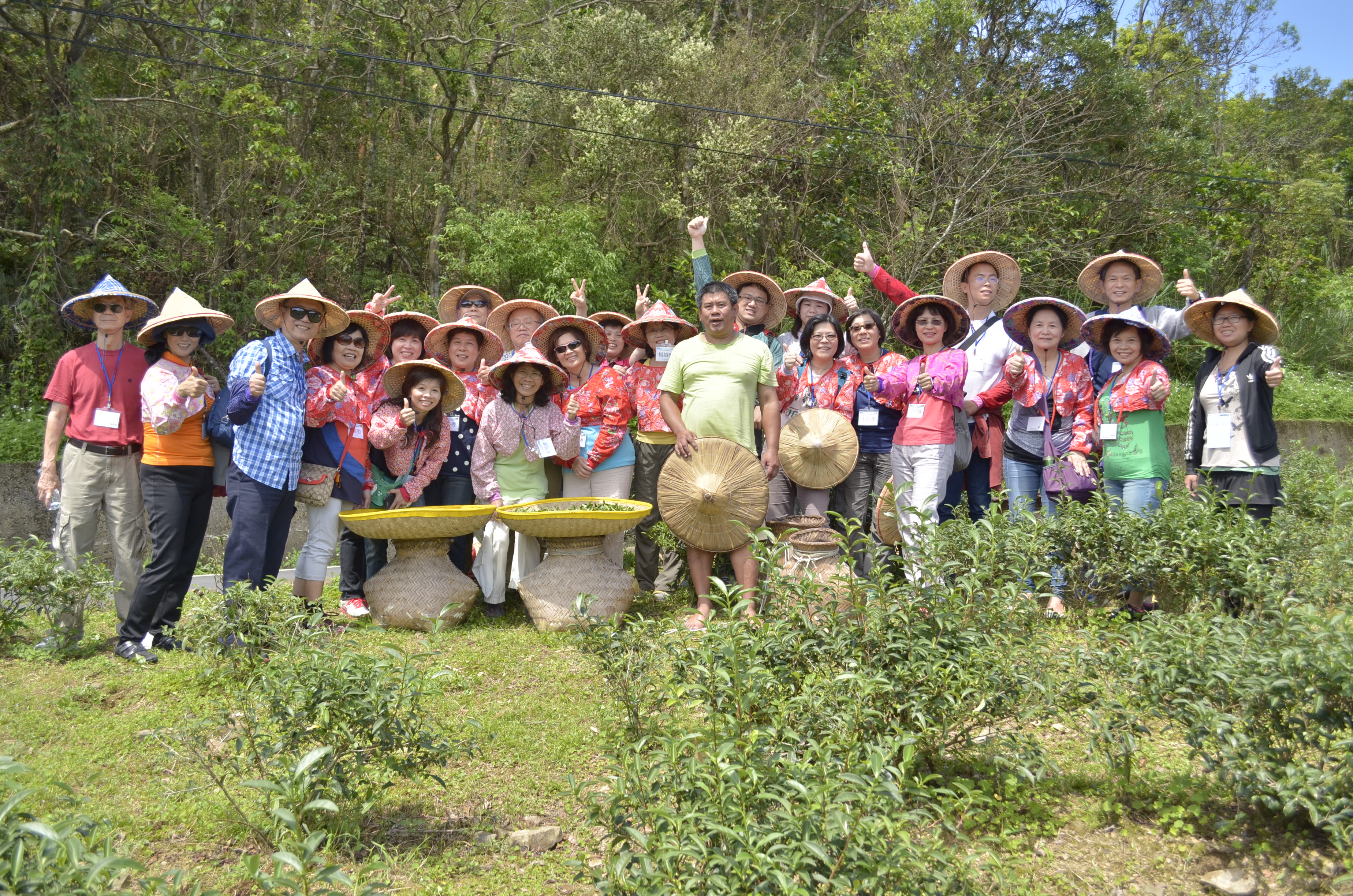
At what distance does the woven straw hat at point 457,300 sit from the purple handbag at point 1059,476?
4.15m

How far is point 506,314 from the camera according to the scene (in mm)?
7707

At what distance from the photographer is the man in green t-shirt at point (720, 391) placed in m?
6.26

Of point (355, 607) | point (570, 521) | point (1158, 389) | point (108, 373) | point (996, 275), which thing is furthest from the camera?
point (996, 275)

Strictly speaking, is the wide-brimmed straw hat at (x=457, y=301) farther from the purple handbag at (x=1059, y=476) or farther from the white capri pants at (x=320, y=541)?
the purple handbag at (x=1059, y=476)

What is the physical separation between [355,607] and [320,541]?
2.42ft

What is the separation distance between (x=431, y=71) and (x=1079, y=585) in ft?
47.6

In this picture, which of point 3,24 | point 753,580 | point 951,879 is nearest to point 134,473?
point 753,580

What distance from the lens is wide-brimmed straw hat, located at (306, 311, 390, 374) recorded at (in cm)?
636

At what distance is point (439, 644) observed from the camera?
18.2 feet

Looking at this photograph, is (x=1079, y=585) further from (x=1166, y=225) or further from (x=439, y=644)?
(x=1166, y=225)

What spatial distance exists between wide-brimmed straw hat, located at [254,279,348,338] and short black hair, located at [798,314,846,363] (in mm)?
3025

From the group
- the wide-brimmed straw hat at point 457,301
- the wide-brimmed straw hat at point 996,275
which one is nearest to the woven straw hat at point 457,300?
the wide-brimmed straw hat at point 457,301

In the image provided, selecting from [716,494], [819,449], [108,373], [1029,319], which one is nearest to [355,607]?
[108,373]

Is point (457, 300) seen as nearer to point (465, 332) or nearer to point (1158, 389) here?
point (465, 332)
